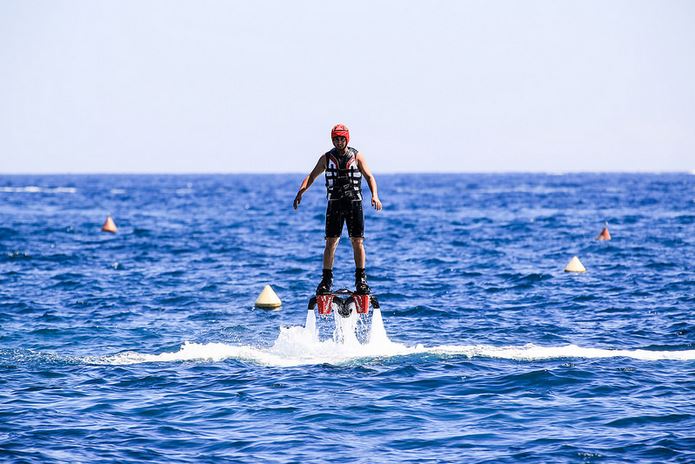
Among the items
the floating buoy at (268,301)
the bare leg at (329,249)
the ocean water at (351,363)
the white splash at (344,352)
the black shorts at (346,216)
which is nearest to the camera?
the ocean water at (351,363)

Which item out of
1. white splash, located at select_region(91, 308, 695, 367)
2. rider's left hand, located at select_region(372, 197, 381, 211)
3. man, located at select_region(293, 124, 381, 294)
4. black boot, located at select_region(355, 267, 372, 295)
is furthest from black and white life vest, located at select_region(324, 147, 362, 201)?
white splash, located at select_region(91, 308, 695, 367)

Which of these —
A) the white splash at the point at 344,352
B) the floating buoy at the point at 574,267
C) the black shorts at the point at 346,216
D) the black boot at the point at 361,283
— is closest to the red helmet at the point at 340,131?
the black shorts at the point at 346,216

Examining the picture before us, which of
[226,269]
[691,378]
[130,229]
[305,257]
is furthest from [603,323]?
[130,229]

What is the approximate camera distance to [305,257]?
37125 millimetres

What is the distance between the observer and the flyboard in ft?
51.3

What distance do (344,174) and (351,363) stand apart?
11.2ft

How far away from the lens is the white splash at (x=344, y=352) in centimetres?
1608

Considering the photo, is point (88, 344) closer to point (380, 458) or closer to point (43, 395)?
point (43, 395)

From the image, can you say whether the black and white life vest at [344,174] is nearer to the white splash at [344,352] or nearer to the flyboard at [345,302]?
the flyboard at [345,302]

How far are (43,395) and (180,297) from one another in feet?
36.6

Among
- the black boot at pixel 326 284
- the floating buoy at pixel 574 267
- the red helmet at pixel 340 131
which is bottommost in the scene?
the floating buoy at pixel 574 267

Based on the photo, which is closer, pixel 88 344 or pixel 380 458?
pixel 380 458

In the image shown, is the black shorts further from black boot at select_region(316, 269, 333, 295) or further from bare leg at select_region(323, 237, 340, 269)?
black boot at select_region(316, 269, 333, 295)

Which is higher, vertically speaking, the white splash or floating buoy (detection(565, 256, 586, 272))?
floating buoy (detection(565, 256, 586, 272))
